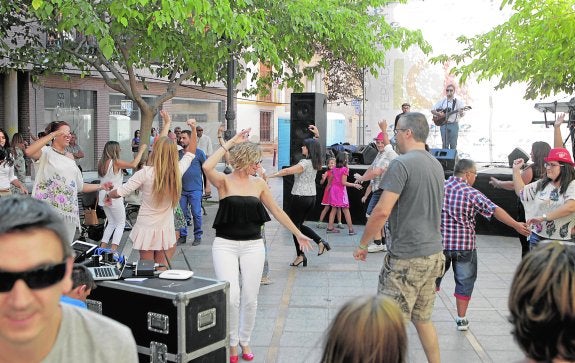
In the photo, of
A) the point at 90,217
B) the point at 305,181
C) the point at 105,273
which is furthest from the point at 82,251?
the point at 90,217

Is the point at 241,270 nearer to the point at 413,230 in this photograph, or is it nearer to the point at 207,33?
the point at 413,230

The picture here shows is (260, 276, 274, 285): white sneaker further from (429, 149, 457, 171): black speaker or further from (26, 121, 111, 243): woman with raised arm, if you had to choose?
(429, 149, 457, 171): black speaker

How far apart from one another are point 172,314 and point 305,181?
19.0 ft

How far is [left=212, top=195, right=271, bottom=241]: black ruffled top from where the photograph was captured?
5777mm

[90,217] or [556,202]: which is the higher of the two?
[556,202]

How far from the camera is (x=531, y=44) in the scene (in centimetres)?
1173

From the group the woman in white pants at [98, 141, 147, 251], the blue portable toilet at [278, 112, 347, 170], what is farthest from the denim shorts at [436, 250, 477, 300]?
the blue portable toilet at [278, 112, 347, 170]

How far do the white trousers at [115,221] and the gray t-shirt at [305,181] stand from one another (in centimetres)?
245

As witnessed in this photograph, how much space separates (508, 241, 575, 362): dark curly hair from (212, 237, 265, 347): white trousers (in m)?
3.90

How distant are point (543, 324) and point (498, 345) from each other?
4761mm

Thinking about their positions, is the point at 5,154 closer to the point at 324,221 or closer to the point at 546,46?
the point at 324,221

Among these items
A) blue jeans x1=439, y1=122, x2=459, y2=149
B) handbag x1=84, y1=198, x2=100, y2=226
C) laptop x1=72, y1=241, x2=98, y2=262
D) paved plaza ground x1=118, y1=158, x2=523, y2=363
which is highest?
blue jeans x1=439, y1=122, x2=459, y2=149

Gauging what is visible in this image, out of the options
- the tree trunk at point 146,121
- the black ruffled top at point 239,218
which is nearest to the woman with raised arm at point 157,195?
the black ruffled top at point 239,218

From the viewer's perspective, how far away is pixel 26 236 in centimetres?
178
